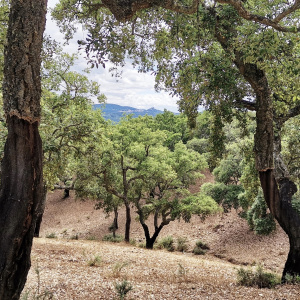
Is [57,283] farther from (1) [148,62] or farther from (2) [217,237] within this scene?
(2) [217,237]

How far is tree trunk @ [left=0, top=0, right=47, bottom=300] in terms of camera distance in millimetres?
3090

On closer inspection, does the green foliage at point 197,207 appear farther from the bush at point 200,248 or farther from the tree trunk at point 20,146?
the tree trunk at point 20,146

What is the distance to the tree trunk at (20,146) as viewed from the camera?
309cm

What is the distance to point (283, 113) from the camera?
755 cm

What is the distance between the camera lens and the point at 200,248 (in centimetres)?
1812

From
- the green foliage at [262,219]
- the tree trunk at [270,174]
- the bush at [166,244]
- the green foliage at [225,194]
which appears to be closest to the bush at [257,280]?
the tree trunk at [270,174]

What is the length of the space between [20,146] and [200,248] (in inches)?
665

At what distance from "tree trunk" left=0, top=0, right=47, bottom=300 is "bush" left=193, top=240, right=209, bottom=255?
15238 millimetres

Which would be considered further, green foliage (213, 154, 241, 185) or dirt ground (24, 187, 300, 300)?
green foliage (213, 154, 241, 185)

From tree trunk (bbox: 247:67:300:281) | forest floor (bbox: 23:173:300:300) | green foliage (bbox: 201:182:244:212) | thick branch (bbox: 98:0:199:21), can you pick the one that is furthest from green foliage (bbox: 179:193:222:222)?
thick branch (bbox: 98:0:199:21)

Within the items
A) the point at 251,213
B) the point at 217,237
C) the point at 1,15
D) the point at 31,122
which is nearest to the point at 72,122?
the point at 1,15

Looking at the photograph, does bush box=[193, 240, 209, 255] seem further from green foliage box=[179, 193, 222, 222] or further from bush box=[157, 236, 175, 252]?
green foliage box=[179, 193, 222, 222]

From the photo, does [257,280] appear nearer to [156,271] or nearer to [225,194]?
[156,271]

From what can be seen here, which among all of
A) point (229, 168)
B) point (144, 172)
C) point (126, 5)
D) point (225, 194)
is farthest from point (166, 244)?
point (126, 5)
